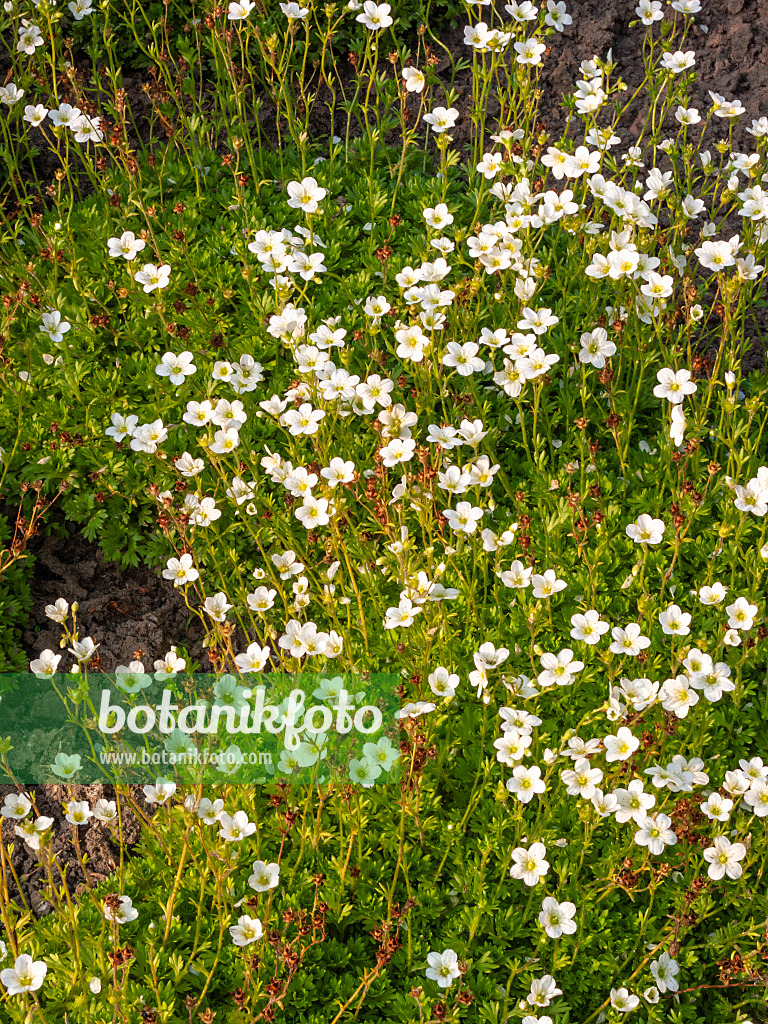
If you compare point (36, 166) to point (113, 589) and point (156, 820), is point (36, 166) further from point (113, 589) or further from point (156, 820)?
point (156, 820)

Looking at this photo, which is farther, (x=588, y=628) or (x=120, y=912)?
(x=588, y=628)

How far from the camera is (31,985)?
232cm

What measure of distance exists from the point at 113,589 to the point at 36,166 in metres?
2.56

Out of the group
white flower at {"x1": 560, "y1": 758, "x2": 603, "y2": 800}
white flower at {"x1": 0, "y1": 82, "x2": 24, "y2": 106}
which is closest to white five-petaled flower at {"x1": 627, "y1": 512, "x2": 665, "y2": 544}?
white flower at {"x1": 560, "y1": 758, "x2": 603, "y2": 800}

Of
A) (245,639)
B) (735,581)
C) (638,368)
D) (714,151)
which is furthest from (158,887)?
(714,151)

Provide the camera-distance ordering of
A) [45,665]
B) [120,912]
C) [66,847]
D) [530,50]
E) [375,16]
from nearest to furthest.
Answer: [120,912] → [45,665] → [66,847] → [530,50] → [375,16]

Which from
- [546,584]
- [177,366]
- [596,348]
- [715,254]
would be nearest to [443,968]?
[546,584]

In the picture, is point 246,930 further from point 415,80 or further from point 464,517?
point 415,80

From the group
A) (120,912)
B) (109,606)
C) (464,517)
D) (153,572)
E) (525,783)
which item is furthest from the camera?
(153,572)

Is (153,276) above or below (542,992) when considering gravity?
above

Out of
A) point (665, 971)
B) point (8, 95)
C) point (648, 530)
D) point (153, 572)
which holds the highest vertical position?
point (8, 95)

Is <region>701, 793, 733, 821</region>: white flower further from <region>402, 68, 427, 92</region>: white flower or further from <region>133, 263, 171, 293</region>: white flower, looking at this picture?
<region>402, 68, 427, 92</region>: white flower

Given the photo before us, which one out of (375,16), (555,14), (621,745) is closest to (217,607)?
(621,745)

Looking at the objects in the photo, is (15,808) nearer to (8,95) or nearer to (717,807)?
(717,807)
